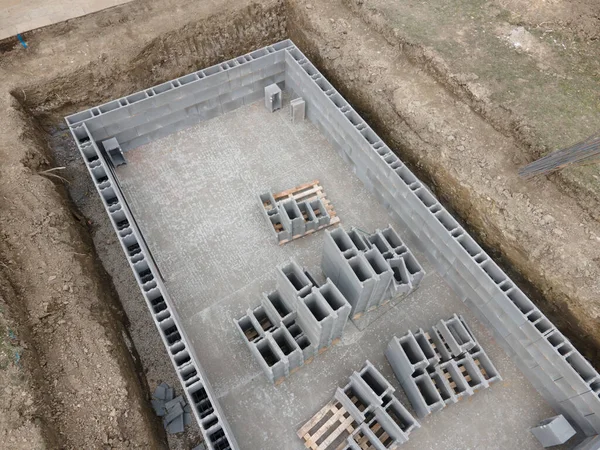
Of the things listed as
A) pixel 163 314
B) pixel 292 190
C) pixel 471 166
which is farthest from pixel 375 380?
pixel 471 166

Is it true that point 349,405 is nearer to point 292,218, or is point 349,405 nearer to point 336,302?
point 336,302

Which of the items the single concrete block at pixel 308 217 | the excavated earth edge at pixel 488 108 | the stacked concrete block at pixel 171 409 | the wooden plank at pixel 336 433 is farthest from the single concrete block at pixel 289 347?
the excavated earth edge at pixel 488 108

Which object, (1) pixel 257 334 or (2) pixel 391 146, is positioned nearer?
(1) pixel 257 334

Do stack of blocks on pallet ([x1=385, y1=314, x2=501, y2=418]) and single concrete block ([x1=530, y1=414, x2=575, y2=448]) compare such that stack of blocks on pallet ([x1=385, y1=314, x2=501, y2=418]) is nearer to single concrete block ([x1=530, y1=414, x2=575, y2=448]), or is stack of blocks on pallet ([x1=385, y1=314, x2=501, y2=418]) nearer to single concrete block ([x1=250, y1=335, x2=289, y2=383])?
single concrete block ([x1=530, y1=414, x2=575, y2=448])

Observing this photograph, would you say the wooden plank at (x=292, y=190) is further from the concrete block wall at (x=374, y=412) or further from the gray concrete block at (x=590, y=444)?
the gray concrete block at (x=590, y=444)

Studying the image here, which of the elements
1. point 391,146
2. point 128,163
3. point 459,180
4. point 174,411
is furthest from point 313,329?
point 128,163

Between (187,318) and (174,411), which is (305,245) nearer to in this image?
(187,318)

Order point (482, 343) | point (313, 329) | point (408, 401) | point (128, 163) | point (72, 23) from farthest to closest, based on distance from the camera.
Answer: point (72, 23), point (128, 163), point (482, 343), point (408, 401), point (313, 329)
